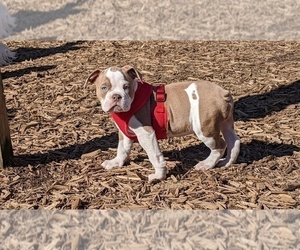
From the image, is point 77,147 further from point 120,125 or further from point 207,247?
point 207,247

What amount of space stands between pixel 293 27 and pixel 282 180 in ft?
21.1

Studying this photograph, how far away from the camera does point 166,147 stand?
A: 5.60m

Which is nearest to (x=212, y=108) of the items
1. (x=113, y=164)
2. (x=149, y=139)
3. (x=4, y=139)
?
(x=149, y=139)

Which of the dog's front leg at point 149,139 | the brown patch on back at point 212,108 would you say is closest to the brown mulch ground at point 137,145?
the dog's front leg at point 149,139

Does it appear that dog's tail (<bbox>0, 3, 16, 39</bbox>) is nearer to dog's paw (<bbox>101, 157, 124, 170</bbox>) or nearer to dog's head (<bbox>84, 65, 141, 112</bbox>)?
dog's paw (<bbox>101, 157, 124, 170</bbox>)

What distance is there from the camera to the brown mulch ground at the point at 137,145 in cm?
462

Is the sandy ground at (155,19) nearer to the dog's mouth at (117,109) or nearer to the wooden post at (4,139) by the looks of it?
the wooden post at (4,139)

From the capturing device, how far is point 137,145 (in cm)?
567

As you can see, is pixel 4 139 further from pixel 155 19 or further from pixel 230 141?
pixel 155 19

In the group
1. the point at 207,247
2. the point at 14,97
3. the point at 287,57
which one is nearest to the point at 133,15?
the point at 287,57

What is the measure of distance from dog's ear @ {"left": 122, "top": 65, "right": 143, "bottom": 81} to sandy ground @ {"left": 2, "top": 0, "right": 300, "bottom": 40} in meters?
5.78

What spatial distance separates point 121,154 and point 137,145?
609mm

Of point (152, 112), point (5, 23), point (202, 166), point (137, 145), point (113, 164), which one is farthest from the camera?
point (5, 23)

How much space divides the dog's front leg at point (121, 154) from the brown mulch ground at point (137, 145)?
82 mm
